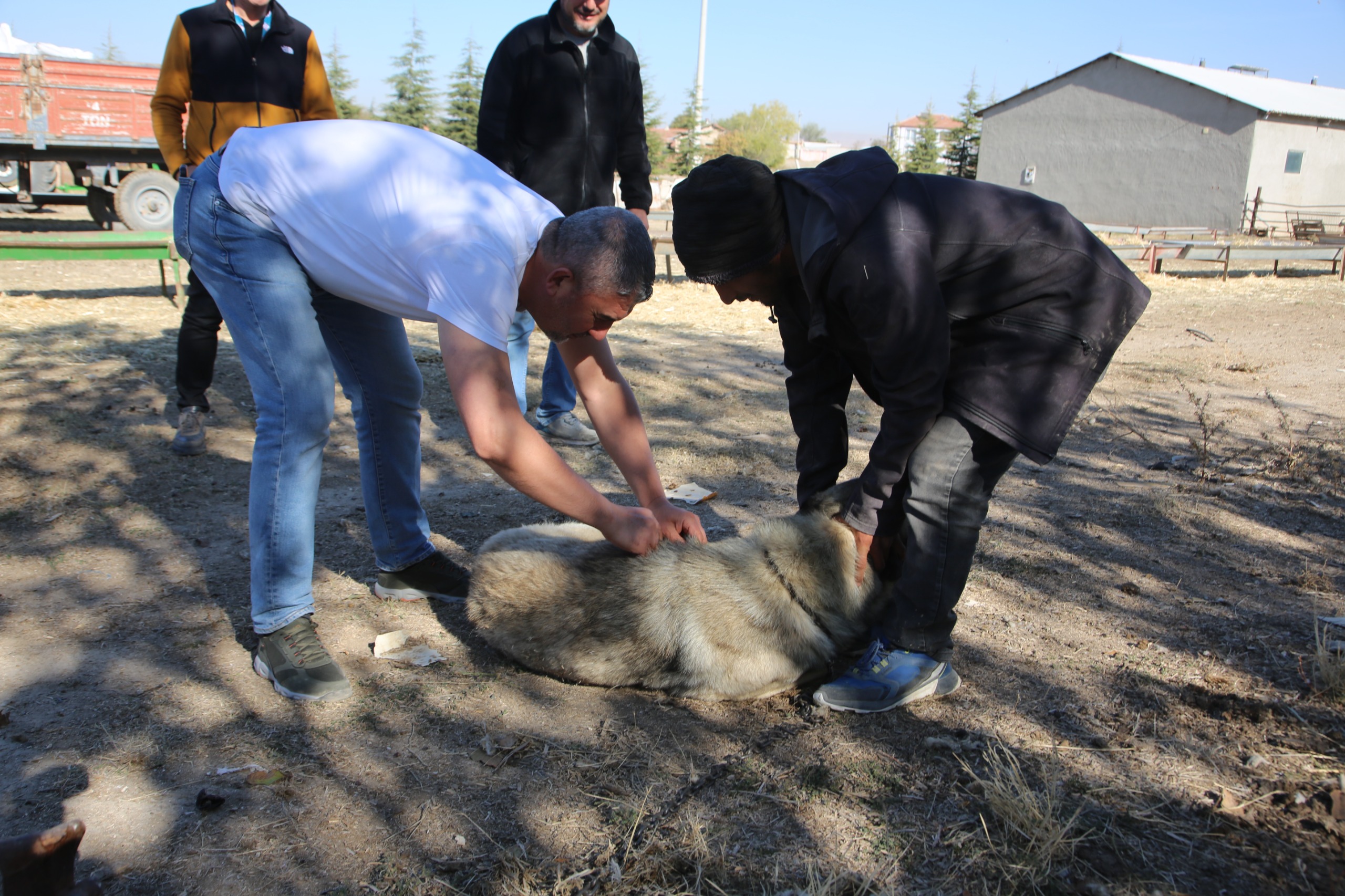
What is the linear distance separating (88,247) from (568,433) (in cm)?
609

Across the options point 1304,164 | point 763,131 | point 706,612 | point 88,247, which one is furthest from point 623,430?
point 763,131

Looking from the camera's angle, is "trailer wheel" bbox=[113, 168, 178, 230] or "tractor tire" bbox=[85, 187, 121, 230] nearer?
"trailer wheel" bbox=[113, 168, 178, 230]

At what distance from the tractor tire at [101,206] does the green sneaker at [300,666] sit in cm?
1515

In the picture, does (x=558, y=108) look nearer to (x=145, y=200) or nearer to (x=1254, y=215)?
(x=145, y=200)

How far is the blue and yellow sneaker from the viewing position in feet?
8.72

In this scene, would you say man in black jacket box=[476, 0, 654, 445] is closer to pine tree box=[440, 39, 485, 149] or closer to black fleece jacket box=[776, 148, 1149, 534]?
black fleece jacket box=[776, 148, 1149, 534]

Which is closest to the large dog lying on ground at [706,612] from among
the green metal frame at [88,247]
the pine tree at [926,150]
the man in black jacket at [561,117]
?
the man in black jacket at [561,117]

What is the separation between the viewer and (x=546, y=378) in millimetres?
5336

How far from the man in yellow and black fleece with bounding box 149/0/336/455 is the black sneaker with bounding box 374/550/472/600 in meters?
2.16

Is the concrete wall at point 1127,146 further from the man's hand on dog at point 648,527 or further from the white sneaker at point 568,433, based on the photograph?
the man's hand on dog at point 648,527

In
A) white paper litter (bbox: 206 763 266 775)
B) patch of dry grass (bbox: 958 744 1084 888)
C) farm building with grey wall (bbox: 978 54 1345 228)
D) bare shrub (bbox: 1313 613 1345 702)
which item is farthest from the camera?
farm building with grey wall (bbox: 978 54 1345 228)

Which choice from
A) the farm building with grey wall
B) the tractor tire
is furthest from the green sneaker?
the farm building with grey wall

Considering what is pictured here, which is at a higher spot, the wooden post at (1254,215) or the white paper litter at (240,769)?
the wooden post at (1254,215)

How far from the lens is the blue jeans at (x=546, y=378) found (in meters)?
5.13
